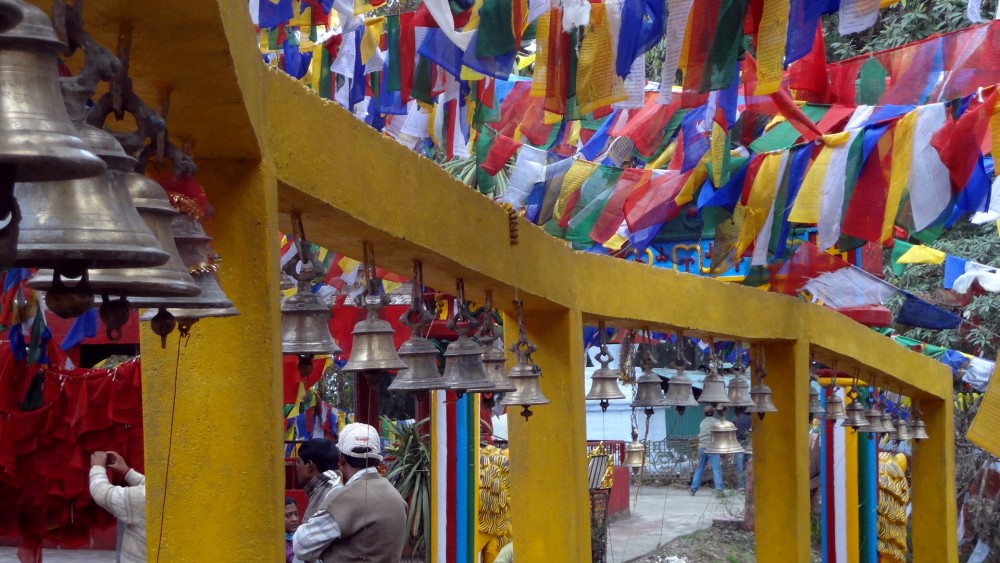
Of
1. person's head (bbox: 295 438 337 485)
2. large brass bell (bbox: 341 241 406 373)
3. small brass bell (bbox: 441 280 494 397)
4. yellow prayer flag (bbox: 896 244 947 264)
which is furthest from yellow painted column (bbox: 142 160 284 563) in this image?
yellow prayer flag (bbox: 896 244 947 264)

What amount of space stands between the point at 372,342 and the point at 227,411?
1.25 metres

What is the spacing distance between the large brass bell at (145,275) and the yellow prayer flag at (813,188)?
582 cm

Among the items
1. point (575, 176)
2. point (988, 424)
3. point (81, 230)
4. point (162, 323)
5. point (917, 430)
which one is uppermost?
point (575, 176)

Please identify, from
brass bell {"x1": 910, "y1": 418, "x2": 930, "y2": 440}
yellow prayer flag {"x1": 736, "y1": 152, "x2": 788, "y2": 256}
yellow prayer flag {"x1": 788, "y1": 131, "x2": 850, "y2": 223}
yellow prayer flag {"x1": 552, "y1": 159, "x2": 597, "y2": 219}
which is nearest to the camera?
yellow prayer flag {"x1": 788, "y1": 131, "x2": 850, "y2": 223}

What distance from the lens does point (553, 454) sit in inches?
302

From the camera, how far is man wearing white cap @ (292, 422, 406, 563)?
626cm

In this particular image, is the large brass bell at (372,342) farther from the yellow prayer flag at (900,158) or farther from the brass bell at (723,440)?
the brass bell at (723,440)

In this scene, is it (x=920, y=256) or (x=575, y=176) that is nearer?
(x=575, y=176)

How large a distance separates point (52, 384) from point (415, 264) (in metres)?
3.62

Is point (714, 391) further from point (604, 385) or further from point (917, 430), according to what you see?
point (917, 430)

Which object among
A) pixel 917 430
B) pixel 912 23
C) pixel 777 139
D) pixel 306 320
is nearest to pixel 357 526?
pixel 306 320

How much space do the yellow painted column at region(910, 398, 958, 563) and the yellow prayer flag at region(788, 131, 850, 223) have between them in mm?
8261

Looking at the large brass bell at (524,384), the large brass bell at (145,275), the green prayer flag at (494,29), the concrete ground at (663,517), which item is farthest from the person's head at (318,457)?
the concrete ground at (663,517)

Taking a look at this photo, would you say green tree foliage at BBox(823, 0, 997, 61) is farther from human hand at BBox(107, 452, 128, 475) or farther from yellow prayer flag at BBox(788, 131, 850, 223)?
human hand at BBox(107, 452, 128, 475)
